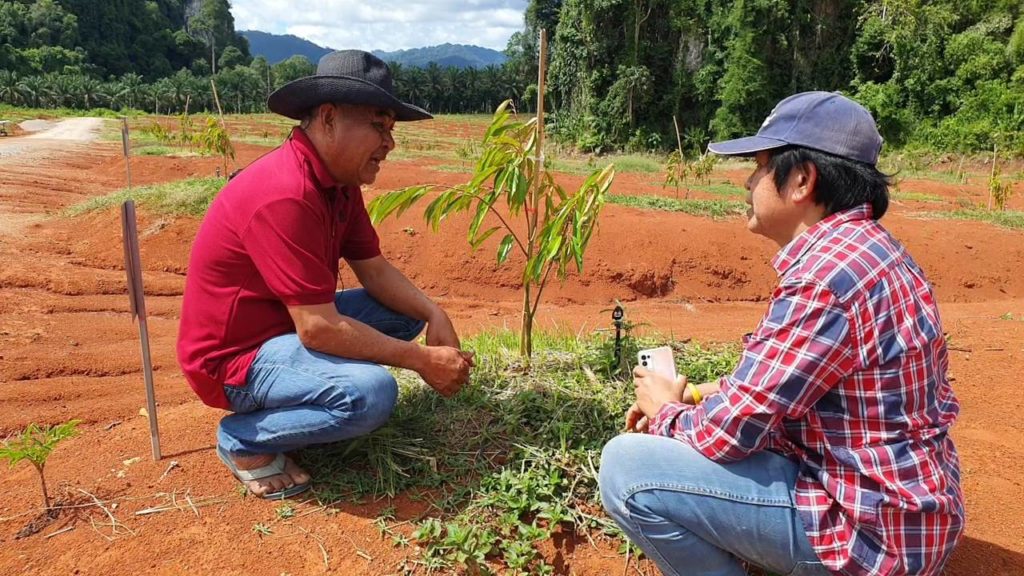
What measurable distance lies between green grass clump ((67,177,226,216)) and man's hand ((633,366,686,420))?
705 cm

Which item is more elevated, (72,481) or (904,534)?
(904,534)

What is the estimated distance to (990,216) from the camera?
9.21 m

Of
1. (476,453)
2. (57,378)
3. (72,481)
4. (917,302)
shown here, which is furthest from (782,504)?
(57,378)

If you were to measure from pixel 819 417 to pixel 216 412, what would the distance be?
2483 mm

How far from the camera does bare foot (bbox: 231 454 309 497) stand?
7.28 feet

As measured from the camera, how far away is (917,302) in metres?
1.39

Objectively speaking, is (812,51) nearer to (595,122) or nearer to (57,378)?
(595,122)

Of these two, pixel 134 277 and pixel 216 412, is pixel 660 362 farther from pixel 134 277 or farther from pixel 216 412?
pixel 216 412

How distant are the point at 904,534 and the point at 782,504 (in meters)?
0.24

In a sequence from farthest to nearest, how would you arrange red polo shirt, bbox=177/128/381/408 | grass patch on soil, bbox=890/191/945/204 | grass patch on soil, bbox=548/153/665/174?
grass patch on soil, bbox=548/153/665/174
grass patch on soil, bbox=890/191/945/204
red polo shirt, bbox=177/128/381/408

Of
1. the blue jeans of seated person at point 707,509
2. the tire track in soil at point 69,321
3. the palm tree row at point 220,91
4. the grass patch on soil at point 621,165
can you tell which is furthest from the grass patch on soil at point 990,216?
the palm tree row at point 220,91

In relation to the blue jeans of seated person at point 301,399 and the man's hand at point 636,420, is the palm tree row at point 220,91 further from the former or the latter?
the man's hand at point 636,420

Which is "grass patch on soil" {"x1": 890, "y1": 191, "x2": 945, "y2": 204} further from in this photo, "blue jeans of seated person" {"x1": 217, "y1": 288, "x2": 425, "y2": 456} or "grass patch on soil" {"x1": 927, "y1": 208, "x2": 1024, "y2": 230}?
"blue jeans of seated person" {"x1": 217, "y1": 288, "x2": 425, "y2": 456}

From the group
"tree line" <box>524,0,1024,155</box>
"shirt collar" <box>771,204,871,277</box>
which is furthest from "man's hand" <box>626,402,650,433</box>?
"tree line" <box>524,0,1024,155</box>
